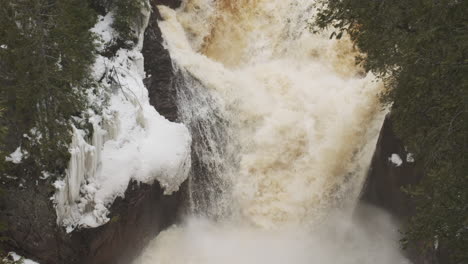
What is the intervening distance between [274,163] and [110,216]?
4190 millimetres

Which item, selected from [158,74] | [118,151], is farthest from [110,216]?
[158,74]

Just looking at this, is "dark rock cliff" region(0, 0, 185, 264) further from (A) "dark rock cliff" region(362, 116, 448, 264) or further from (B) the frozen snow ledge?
(A) "dark rock cliff" region(362, 116, 448, 264)

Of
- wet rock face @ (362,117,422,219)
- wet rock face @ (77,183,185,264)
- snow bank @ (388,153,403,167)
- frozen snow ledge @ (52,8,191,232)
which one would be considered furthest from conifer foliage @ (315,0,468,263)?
wet rock face @ (77,183,185,264)

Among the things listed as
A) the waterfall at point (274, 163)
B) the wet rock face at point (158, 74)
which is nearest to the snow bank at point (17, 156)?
the wet rock face at point (158, 74)

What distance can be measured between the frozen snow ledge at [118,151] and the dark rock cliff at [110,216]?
18cm

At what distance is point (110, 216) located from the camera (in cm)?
681

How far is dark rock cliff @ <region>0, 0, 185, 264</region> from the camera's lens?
Answer: 6.05 metres

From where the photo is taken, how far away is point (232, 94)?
395 inches

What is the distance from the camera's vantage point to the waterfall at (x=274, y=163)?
361 inches

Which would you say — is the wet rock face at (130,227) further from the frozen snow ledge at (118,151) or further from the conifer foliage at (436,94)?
the conifer foliage at (436,94)

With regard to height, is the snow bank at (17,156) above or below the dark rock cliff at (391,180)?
below

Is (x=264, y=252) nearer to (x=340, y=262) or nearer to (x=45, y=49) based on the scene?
(x=340, y=262)

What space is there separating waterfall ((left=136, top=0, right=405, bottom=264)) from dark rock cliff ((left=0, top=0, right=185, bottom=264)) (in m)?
0.47

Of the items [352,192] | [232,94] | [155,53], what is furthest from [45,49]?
[352,192]
